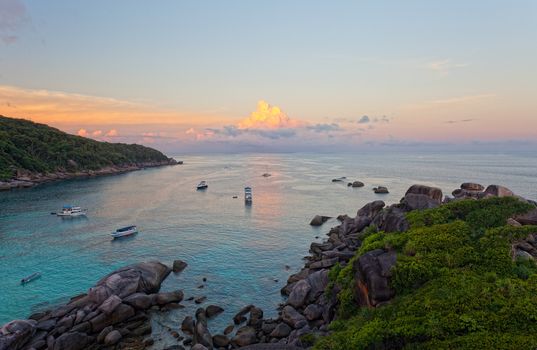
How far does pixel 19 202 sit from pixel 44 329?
7457 centimetres

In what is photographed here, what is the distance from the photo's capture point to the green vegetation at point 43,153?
119 m

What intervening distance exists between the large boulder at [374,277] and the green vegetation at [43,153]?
409 ft

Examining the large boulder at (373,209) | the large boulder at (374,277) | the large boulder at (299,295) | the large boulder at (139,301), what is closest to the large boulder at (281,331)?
the large boulder at (299,295)

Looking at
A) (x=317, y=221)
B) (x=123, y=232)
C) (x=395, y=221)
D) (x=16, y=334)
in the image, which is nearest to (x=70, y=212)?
(x=123, y=232)

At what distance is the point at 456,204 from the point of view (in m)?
27.1

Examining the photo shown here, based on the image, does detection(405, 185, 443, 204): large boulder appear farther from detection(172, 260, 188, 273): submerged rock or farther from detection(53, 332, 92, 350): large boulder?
detection(53, 332, 92, 350): large boulder

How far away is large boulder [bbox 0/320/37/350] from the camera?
910 inches

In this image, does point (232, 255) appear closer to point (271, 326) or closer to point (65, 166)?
point (271, 326)

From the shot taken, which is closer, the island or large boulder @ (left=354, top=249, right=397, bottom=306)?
large boulder @ (left=354, top=249, right=397, bottom=306)

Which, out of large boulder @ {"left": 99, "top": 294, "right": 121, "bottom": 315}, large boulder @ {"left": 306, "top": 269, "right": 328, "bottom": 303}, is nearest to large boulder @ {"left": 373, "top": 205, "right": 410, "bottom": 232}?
large boulder @ {"left": 306, "top": 269, "right": 328, "bottom": 303}

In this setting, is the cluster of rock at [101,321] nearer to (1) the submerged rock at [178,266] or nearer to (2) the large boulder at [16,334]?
(2) the large boulder at [16,334]

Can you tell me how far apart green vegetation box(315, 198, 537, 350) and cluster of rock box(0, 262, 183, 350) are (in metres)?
Result: 16.5

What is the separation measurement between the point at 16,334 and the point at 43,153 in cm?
13740

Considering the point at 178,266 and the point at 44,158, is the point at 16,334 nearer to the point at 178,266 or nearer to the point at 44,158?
the point at 178,266
